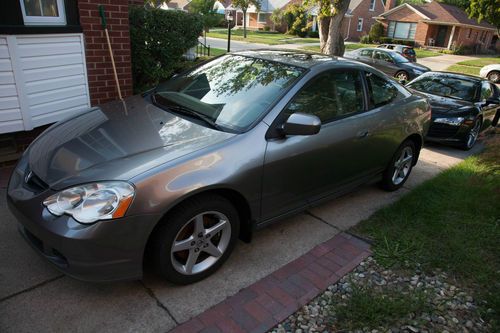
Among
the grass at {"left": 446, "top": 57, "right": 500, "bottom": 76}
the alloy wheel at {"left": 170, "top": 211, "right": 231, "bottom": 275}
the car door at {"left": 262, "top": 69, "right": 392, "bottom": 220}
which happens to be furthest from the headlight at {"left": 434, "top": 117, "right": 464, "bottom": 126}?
the grass at {"left": 446, "top": 57, "right": 500, "bottom": 76}

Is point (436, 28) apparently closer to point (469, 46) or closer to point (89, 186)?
point (469, 46)

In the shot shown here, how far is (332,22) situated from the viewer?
9.77 metres

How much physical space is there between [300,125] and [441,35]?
46362 mm

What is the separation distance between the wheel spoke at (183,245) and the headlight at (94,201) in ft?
1.56

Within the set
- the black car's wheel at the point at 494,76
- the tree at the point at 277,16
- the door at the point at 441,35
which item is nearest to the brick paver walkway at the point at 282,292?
the black car's wheel at the point at 494,76

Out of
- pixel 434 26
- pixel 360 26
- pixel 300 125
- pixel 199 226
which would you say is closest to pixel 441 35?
pixel 434 26

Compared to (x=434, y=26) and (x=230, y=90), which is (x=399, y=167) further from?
(x=434, y=26)

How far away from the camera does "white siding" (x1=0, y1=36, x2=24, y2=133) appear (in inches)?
162

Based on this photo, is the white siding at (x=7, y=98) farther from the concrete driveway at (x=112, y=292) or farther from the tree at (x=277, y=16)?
the tree at (x=277, y=16)

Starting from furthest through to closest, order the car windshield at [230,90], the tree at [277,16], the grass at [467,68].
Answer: the tree at [277,16] < the grass at [467,68] < the car windshield at [230,90]

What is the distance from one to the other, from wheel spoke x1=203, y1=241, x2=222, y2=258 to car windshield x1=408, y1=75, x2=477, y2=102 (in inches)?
269

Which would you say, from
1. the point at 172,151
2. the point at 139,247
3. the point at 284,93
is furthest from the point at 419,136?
the point at 139,247

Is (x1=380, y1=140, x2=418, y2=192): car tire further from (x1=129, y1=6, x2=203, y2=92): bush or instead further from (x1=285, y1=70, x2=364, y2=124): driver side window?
(x1=129, y1=6, x2=203, y2=92): bush

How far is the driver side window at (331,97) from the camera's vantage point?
3.29 meters
